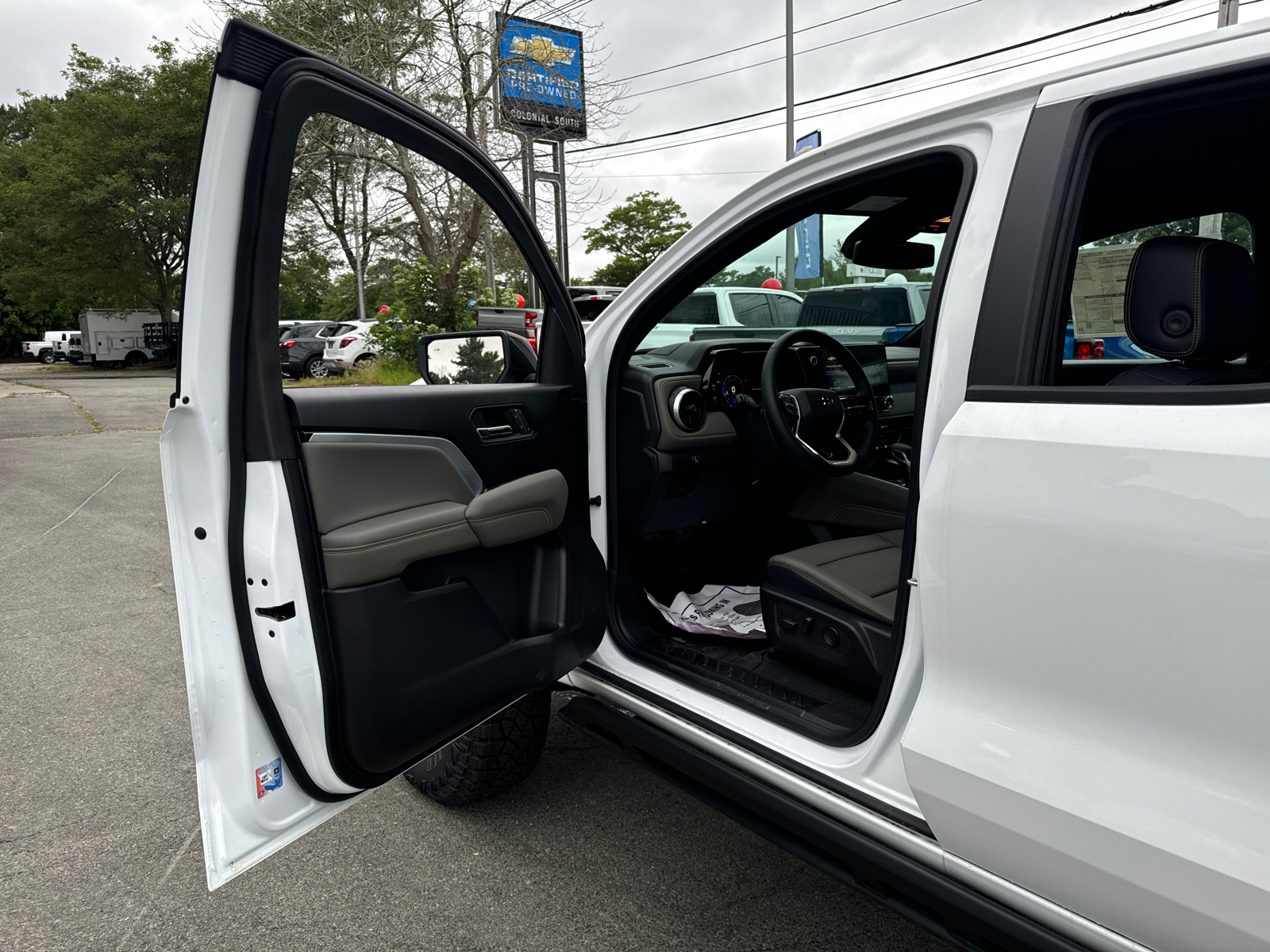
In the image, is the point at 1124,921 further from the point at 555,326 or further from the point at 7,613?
the point at 7,613

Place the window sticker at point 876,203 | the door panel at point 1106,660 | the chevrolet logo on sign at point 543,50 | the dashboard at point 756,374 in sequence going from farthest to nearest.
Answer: the chevrolet logo on sign at point 543,50 → the dashboard at point 756,374 → the window sticker at point 876,203 → the door panel at point 1106,660

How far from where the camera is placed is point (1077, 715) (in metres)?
1.22

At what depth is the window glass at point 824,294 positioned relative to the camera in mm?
2428

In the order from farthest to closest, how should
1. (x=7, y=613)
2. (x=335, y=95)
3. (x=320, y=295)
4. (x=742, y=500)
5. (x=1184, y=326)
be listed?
(x=320, y=295) < (x=7, y=613) < (x=742, y=500) < (x=335, y=95) < (x=1184, y=326)

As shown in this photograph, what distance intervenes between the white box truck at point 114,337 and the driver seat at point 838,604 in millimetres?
33800

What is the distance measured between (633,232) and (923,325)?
4096 centimetres

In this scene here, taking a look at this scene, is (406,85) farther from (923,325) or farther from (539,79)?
(923,325)

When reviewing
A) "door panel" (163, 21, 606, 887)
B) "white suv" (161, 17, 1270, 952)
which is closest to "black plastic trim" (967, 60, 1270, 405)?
"white suv" (161, 17, 1270, 952)

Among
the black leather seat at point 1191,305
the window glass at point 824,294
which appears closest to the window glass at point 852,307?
the window glass at point 824,294

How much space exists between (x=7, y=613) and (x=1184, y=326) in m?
4.78

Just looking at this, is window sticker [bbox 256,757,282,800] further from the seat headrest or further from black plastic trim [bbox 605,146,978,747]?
the seat headrest

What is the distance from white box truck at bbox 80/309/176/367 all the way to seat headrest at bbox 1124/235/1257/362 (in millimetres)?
34593

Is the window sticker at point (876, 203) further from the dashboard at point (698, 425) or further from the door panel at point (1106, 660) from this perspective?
the door panel at point (1106, 660)

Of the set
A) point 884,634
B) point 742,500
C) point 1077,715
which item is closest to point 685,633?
point 742,500
